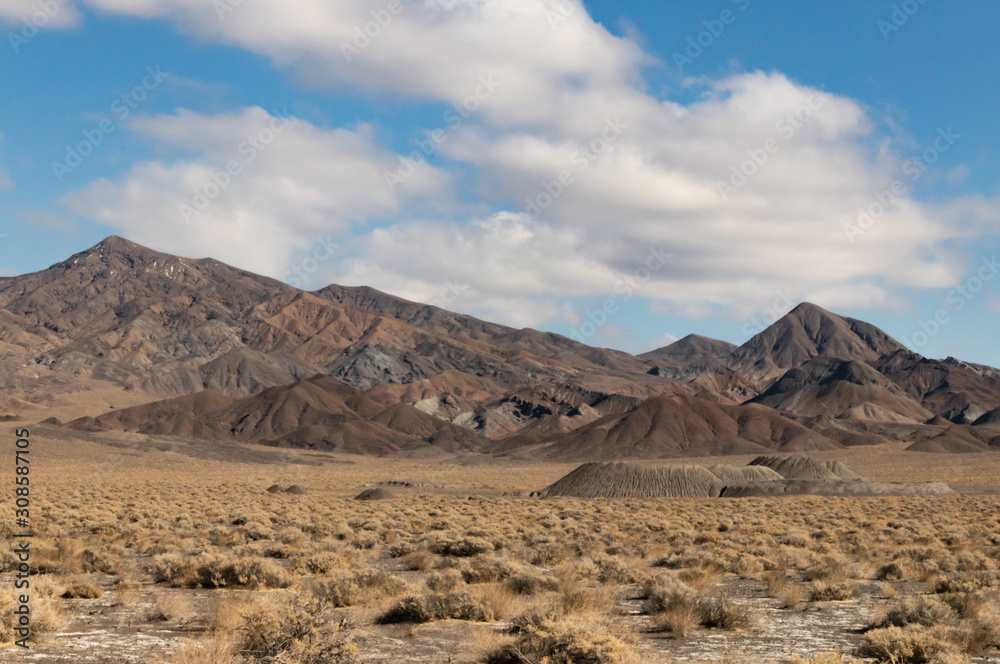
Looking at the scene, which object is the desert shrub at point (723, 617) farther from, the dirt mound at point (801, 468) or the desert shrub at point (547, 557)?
the dirt mound at point (801, 468)

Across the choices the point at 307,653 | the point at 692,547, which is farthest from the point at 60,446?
the point at 307,653

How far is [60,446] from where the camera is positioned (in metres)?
102

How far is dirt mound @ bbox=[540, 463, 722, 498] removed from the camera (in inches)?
2299

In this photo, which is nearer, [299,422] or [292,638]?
[292,638]

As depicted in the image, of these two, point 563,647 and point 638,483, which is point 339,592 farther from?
point 638,483

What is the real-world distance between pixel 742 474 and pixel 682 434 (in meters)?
91.2

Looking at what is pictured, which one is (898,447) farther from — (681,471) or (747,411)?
(681,471)

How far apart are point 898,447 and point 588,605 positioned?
147820 millimetres

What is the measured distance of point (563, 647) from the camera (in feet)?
30.1

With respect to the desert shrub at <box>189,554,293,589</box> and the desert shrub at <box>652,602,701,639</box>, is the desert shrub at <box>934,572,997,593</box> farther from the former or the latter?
the desert shrub at <box>189,554,293,589</box>

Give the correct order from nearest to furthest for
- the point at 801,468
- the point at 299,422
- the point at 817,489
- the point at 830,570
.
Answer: the point at 830,570, the point at 817,489, the point at 801,468, the point at 299,422

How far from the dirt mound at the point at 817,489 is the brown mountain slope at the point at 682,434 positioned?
274ft

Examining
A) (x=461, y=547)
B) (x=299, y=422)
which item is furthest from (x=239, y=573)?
(x=299, y=422)

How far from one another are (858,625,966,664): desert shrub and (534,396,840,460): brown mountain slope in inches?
5253
